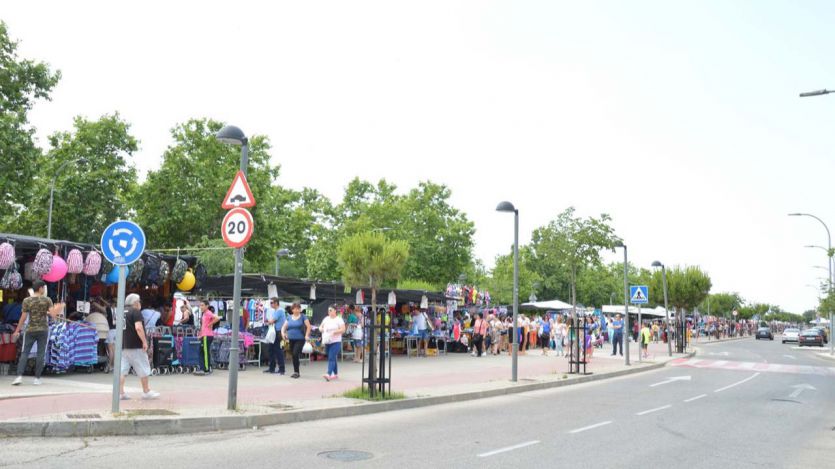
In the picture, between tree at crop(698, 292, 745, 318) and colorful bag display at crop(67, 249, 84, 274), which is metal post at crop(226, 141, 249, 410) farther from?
tree at crop(698, 292, 745, 318)

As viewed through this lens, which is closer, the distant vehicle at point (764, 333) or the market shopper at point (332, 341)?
the market shopper at point (332, 341)

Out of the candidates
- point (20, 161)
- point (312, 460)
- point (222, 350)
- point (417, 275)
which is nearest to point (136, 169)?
point (20, 161)

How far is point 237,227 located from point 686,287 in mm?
44770

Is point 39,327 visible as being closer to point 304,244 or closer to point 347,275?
point 347,275

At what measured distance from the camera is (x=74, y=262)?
15977 mm

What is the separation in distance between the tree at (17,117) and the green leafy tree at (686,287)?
40684mm

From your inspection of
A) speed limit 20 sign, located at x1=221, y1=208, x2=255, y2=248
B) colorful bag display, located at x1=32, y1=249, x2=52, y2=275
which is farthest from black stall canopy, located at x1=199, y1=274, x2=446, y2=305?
speed limit 20 sign, located at x1=221, y1=208, x2=255, y2=248

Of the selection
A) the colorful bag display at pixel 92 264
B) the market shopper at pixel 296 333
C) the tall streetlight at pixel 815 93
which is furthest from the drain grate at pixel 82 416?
the tall streetlight at pixel 815 93

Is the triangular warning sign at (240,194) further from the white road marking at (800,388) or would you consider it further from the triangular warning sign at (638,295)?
the triangular warning sign at (638,295)

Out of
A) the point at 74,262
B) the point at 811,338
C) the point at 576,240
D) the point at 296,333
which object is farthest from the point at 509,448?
the point at 811,338

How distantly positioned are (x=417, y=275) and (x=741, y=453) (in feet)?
161

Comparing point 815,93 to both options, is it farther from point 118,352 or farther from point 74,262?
point 74,262

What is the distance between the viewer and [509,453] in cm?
911

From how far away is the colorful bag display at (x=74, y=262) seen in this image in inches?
628
